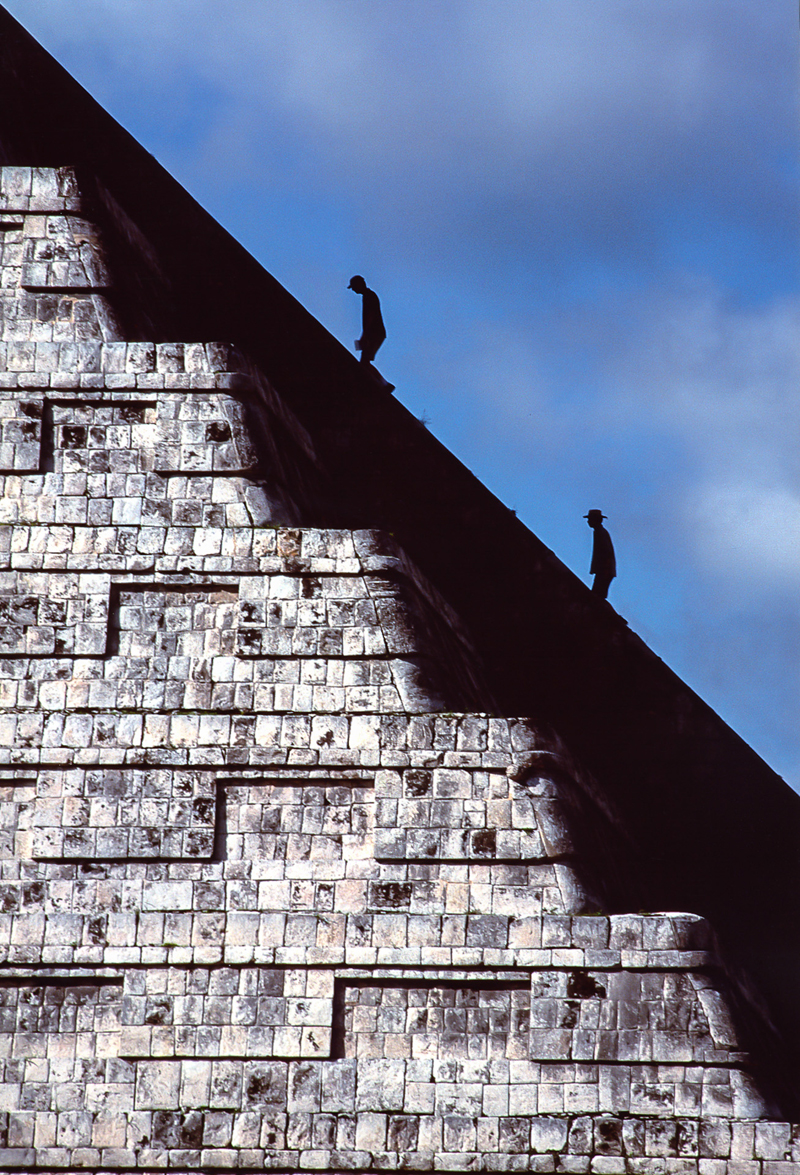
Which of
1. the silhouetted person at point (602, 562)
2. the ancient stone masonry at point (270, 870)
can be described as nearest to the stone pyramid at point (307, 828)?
the ancient stone masonry at point (270, 870)

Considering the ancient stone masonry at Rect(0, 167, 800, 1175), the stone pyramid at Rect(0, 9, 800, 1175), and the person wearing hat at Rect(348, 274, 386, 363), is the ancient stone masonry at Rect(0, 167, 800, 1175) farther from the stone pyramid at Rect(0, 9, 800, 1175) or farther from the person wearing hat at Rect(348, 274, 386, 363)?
the person wearing hat at Rect(348, 274, 386, 363)

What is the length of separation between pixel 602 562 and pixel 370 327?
3080 mm

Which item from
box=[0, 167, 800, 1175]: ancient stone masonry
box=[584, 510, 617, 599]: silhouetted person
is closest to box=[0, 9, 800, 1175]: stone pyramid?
box=[0, 167, 800, 1175]: ancient stone masonry

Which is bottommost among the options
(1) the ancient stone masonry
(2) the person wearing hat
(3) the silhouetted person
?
(1) the ancient stone masonry

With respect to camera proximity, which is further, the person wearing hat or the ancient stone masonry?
the person wearing hat

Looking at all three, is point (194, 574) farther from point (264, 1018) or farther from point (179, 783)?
point (264, 1018)

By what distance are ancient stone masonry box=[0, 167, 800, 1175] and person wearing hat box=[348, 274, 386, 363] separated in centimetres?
262

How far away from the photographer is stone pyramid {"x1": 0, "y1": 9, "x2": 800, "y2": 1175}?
11406 mm

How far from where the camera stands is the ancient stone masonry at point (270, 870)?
11.4 metres

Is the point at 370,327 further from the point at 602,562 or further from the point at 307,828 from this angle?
the point at 307,828

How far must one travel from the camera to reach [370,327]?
613 inches

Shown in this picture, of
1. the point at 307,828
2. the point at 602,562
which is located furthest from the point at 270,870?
the point at 602,562

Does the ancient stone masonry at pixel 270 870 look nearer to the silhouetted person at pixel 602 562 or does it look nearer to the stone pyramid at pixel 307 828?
the stone pyramid at pixel 307 828

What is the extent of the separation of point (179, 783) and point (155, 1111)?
229cm
